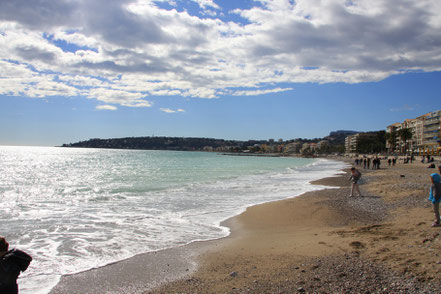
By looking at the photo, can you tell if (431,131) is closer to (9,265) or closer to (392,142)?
(392,142)

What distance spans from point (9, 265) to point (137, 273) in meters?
2.87

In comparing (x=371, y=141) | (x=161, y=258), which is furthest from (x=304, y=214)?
(x=371, y=141)

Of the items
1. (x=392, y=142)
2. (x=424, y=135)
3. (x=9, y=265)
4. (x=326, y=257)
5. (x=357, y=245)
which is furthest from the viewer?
(x=392, y=142)

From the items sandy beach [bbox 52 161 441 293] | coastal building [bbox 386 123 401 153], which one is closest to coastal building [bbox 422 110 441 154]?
coastal building [bbox 386 123 401 153]

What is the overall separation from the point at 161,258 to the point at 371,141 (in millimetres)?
162612

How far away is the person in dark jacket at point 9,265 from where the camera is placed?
3.36 meters

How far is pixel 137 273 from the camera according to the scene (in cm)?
595

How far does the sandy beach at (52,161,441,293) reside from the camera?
4723mm

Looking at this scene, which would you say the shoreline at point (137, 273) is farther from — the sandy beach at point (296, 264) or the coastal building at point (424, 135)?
the coastal building at point (424, 135)

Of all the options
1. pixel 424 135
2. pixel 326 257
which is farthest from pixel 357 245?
pixel 424 135

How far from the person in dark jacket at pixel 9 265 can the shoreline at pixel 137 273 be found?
198 cm

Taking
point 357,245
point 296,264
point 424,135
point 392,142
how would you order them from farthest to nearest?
point 392,142, point 424,135, point 357,245, point 296,264

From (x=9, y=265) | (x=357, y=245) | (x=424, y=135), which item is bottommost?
(x=357, y=245)

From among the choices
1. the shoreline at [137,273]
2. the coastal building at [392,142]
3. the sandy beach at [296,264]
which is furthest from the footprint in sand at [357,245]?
the coastal building at [392,142]
